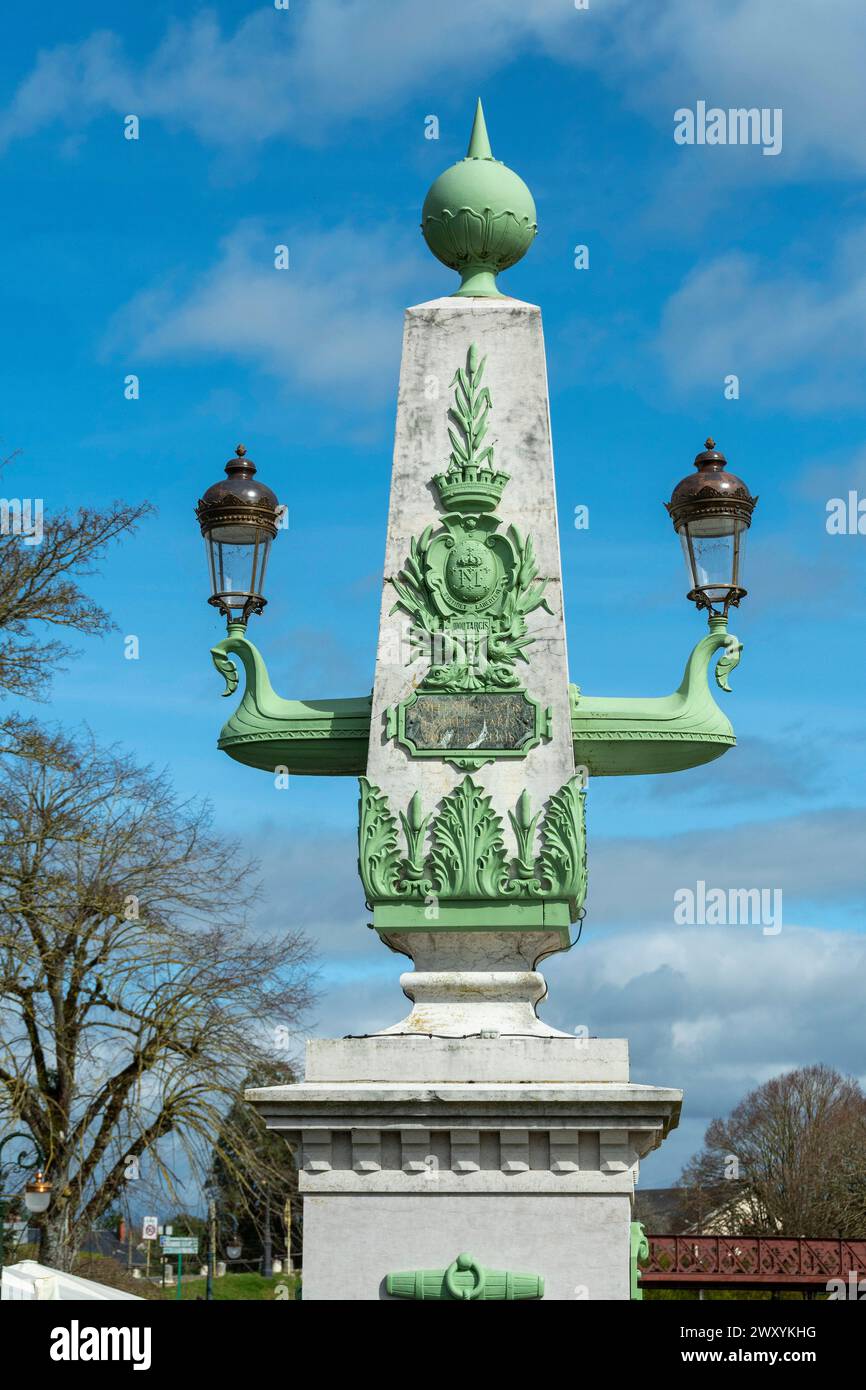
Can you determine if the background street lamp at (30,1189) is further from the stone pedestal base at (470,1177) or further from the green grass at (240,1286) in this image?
the green grass at (240,1286)

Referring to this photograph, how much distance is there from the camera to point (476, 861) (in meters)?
11.0

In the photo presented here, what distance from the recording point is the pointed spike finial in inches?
481

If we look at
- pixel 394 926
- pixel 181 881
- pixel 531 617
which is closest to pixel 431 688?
pixel 531 617

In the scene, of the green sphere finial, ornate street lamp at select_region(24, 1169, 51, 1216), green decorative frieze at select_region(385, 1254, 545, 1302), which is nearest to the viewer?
green decorative frieze at select_region(385, 1254, 545, 1302)

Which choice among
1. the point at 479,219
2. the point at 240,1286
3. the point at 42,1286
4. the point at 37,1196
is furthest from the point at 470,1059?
the point at 240,1286

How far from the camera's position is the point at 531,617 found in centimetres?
1137

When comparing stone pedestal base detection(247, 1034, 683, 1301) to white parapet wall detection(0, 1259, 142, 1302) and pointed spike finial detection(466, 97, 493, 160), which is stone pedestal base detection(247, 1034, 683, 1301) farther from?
white parapet wall detection(0, 1259, 142, 1302)

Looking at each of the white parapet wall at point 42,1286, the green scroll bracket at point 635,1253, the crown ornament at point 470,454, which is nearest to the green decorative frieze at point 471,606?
the crown ornament at point 470,454

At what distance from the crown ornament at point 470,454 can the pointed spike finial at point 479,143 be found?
1.42m

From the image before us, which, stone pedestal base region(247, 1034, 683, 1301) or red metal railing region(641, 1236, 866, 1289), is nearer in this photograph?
stone pedestal base region(247, 1034, 683, 1301)

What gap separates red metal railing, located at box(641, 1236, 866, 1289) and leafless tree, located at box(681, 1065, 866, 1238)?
665 inches

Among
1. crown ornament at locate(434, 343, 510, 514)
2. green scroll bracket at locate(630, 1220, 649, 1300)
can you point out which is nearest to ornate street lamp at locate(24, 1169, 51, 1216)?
green scroll bracket at locate(630, 1220, 649, 1300)

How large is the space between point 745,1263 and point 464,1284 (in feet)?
119
